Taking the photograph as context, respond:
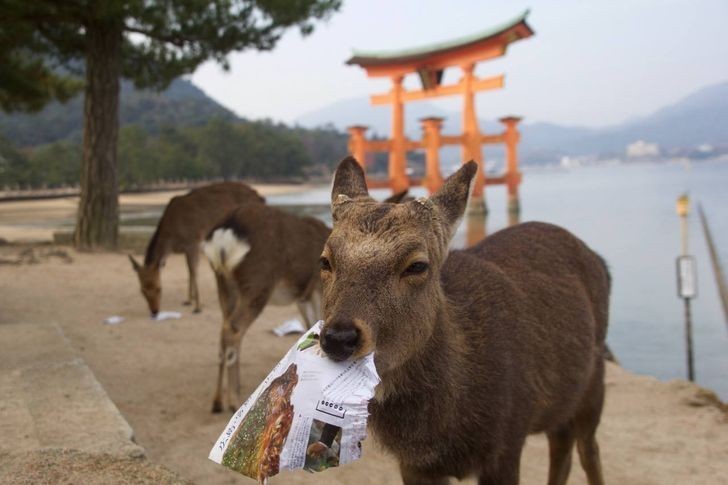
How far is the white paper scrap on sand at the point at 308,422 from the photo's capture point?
1.94 m

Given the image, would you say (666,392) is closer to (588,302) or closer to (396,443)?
(588,302)

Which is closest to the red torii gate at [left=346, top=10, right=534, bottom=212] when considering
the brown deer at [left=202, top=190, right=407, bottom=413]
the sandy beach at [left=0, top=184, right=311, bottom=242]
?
the sandy beach at [left=0, top=184, right=311, bottom=242]

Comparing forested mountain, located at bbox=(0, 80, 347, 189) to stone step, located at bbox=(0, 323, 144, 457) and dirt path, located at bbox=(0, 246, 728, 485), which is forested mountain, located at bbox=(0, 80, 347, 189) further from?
stone step, located at bbox=(0, 323, 144, 457)

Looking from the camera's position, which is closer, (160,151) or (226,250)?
(226,250)

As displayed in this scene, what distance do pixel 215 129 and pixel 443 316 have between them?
56.3m

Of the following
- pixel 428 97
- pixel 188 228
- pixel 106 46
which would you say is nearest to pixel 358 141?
pixel 428 97

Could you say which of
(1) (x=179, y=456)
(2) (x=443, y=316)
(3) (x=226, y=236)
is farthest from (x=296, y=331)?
(2) (x=443, y=316)

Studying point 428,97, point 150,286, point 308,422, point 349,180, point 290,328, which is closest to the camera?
point 308,422

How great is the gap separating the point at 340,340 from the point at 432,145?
28.2 meters

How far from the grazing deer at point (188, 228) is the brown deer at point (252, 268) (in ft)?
8.21

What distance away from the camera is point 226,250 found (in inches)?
218

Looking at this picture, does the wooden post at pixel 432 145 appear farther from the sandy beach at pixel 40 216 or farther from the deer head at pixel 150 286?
the deer head at pixel 150 286

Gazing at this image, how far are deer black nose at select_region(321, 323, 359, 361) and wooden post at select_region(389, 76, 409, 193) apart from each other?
27.9m

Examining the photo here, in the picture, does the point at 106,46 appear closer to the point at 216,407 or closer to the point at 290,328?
the point at 290,328
